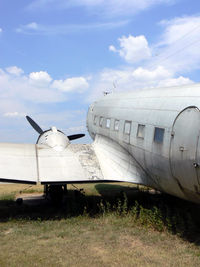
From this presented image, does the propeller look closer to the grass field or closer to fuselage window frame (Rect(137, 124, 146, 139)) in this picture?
the grass field

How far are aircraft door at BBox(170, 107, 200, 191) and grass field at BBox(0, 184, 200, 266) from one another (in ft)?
4.67

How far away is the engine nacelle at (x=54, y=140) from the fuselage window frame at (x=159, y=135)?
197 inches

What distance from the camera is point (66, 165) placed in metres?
Result: 10.9

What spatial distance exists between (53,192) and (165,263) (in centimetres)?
698

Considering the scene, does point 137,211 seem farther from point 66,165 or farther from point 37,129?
point 37,129

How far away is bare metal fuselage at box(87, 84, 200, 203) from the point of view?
23.2ft

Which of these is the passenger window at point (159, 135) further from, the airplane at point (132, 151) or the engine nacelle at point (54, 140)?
the engine nacelle at point (54, 140)

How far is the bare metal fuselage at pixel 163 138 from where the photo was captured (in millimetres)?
7070

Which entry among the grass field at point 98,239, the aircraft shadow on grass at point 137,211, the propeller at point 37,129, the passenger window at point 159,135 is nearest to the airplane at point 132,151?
the passenger window at point 159,135

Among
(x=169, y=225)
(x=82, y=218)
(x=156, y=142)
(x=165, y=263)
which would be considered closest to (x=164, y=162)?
(x=156, y=142)

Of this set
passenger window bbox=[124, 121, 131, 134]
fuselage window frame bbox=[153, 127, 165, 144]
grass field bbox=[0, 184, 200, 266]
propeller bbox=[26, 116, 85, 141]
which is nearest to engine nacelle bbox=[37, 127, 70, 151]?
grass field bbox=[0, 184, 200, 266]

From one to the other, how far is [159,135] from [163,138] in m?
0.25

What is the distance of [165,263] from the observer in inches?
244

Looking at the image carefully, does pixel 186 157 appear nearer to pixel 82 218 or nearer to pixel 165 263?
pixel 165 263
